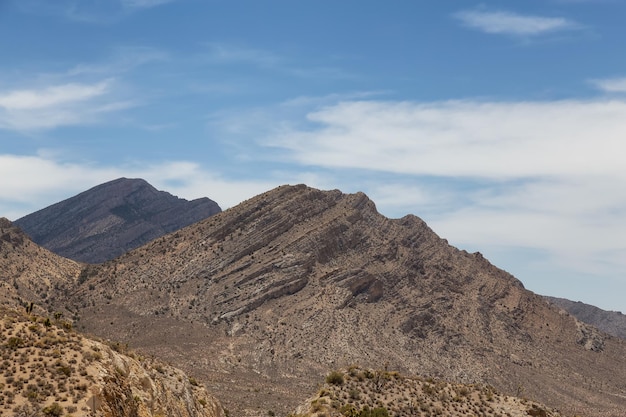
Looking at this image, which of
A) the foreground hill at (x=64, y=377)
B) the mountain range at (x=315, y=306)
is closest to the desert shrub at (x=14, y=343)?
the foreground hill at (x=64, y=377)

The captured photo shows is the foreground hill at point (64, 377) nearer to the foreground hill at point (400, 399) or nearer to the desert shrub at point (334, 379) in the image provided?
the foreground hill at point (400, 399)

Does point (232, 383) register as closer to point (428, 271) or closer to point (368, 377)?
point (368, 377)

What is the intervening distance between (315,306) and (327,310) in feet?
8.17

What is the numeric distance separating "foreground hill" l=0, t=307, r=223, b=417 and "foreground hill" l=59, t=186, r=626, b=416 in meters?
59.8

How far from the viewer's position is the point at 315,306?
133 metres

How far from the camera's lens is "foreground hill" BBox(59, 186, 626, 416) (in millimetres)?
120500

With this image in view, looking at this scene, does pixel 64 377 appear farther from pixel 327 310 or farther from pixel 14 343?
pixel 327 310

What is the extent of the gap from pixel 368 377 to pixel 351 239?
92388mm

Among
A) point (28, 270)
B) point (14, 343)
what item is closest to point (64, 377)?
point (14, 343)

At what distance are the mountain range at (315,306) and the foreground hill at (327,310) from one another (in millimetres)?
323

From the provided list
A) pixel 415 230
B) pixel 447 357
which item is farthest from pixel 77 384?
pixel 415 230

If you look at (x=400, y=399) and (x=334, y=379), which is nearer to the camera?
(x=400, y=399)

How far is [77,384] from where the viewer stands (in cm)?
3556

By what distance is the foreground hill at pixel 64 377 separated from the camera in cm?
3397
